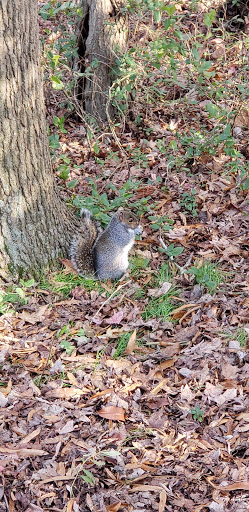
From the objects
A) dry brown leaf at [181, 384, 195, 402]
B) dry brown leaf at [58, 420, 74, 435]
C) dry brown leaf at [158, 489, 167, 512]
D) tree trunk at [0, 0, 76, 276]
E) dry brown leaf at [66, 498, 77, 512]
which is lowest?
dry brown leaf at [66, 498, 77, 512]

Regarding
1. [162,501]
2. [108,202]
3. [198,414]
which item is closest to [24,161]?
[108,202]

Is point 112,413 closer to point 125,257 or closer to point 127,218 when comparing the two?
point 125,257

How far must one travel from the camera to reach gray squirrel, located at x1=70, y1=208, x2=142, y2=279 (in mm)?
4734

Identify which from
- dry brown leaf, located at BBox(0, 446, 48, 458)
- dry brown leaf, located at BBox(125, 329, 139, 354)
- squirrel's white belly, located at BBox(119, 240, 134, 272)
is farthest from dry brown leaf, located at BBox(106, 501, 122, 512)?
squirrel's white belly, located at BBox(119, 240, 134, 272)

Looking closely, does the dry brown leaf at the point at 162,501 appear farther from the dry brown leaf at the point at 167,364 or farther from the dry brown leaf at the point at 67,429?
the dry brown leaf at the point at 167,364

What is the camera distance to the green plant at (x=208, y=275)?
14.5ft

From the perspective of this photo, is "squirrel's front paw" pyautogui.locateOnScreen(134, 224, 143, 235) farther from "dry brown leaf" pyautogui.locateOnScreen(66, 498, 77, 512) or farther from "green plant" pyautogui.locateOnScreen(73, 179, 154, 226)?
"dry brown leaf" pyautogui.locateOnScreen(66, 498, 77, 512)

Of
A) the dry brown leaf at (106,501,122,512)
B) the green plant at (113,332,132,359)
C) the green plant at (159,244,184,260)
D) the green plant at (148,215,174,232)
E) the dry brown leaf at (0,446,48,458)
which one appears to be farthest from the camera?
the green plant at (148,215,174,232)

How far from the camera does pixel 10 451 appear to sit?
324 cm

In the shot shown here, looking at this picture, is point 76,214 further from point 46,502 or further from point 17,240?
point 46,502

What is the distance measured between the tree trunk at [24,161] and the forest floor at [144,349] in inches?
11.3

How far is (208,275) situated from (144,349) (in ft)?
2.99

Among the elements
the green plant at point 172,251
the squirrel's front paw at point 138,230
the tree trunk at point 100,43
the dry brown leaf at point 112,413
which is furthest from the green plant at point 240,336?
the tree trunk at point 100,43

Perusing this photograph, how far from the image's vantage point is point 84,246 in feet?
15.7
